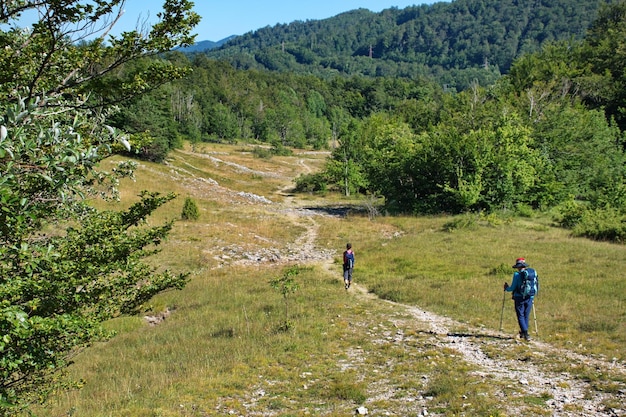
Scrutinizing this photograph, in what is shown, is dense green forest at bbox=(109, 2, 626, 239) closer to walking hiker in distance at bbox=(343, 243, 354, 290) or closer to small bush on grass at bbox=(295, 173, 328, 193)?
small bush on grass at bbox=(295, 173, 328, 193)

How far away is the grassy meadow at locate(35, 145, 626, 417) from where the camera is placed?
9172 millimetres

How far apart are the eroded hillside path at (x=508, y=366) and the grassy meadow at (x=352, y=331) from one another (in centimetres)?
10

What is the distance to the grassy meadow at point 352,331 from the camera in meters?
9.17

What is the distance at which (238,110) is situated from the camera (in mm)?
140000

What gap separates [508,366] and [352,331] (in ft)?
15.9

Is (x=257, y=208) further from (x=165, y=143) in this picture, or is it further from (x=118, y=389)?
(x=118, y=389)

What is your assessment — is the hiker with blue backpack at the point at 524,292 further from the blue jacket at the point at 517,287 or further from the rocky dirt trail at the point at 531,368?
the rocky dirt trail at the point at 531,368

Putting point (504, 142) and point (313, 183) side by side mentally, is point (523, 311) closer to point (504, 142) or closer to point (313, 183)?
point (504, 142)

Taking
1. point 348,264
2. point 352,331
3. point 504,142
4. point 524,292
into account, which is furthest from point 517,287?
point 504,142

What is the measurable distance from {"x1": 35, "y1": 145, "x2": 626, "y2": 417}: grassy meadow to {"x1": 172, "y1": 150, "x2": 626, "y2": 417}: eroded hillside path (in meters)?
0.10

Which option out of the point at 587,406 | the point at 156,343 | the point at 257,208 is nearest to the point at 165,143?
the point at 257,208

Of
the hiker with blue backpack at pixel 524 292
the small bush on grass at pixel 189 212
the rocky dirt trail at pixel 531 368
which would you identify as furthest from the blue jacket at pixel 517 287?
the small bush on grass at pixel 189 212

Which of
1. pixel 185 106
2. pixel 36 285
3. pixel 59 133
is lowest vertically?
pixel 36 285

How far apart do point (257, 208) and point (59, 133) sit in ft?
144
